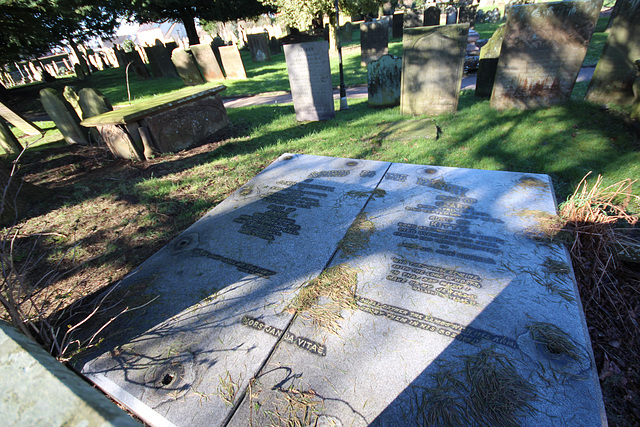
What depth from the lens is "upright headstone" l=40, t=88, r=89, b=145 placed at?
253 inches

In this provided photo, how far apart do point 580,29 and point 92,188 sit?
8.80 meters

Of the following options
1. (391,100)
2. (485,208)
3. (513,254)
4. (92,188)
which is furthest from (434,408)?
(391,100)

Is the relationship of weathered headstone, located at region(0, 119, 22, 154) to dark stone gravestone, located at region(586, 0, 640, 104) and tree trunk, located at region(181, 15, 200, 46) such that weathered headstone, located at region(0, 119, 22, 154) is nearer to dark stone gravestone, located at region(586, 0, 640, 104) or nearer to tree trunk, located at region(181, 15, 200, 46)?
dark stone gravestone, located at region(586, 0, 640, 104)

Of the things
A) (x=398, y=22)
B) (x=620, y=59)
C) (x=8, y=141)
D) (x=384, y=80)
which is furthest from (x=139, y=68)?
(x=620, y=59)

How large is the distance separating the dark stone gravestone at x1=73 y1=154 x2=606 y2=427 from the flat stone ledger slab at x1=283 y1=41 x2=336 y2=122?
14.9 ft

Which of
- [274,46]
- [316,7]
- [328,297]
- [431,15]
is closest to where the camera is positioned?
[328,297]

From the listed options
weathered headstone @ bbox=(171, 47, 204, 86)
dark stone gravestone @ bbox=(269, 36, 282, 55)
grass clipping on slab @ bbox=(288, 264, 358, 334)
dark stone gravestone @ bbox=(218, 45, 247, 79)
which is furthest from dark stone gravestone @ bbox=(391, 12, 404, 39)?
grass clipping on slab @ bbox=(288, 264, 358, 334)

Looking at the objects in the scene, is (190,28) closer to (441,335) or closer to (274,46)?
(274,46)

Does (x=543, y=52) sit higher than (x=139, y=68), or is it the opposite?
(x=139, y=68)

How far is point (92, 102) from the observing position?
20.2ft

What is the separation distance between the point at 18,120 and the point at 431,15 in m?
17.8

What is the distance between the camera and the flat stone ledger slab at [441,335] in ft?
4.49

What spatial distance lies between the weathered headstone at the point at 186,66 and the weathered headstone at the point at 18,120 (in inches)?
268

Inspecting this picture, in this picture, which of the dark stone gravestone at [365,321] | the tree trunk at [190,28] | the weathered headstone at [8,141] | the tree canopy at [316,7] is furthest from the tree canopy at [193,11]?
the dark stone gravestone at [365,321]
